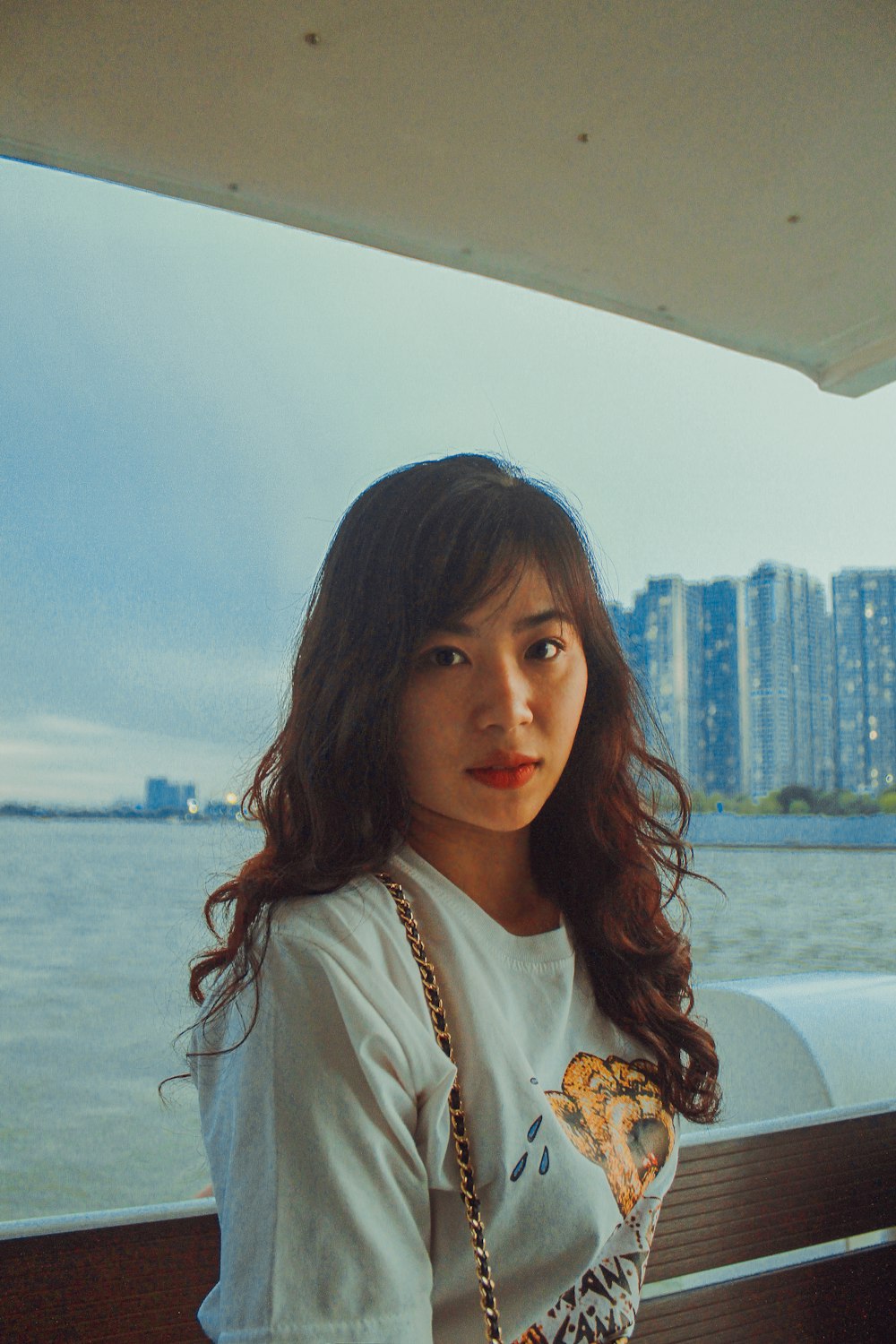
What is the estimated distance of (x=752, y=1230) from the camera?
1.68m

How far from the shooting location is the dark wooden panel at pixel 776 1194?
1.60 metres

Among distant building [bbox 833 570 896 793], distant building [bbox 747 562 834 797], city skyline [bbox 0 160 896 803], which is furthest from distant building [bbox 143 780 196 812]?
distant building [bbox 833 570 896 793]

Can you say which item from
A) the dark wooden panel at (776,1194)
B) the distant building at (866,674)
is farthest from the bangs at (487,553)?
the distant building at (866,674)

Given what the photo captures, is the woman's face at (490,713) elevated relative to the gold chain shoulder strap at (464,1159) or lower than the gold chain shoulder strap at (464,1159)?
elevated

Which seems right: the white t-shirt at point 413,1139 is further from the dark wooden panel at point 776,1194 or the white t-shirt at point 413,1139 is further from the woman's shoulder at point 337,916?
the dark wooden panel at point 776,1194

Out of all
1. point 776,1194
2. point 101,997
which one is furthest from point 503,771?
point 776,1194

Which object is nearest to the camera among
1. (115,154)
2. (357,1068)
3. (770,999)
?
(357,1068)

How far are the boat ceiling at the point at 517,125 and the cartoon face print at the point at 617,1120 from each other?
123 cm

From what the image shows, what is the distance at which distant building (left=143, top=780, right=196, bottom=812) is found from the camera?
1626 millimetres

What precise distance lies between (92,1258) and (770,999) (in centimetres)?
137

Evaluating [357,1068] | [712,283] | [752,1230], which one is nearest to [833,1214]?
[752,1230]

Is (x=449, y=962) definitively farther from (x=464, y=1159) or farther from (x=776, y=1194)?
→ (x=776, y=1194)

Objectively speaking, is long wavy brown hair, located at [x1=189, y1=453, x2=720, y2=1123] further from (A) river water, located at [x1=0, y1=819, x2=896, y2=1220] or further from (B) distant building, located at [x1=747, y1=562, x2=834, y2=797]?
(B) distant building, located at [x1=747, y1=562, x2=834, y2=797]

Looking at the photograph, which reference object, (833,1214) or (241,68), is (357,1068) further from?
(833,1214)
